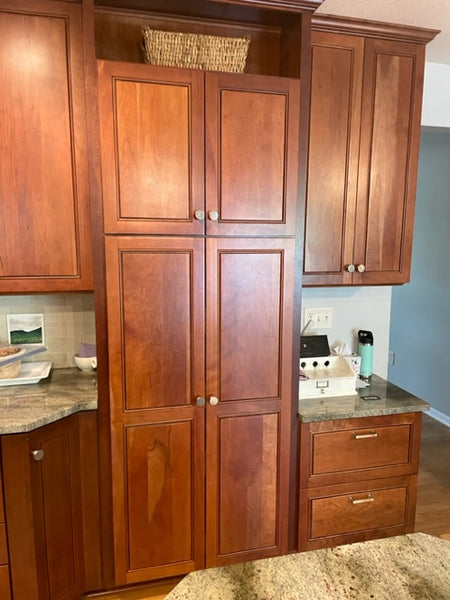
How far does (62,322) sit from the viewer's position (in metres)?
2.12

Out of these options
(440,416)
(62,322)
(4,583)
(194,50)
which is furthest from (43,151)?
(440,416)

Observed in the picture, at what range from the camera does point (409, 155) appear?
2045mm

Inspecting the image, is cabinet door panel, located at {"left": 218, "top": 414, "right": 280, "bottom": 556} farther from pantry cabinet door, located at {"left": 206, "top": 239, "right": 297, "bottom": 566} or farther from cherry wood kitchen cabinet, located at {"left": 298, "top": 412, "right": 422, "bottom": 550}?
cherry wood kitchen cabinet, located at {"left": 298, "top": 412, "right": 422, "bottom": 550}

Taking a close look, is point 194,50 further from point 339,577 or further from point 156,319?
point 339,577

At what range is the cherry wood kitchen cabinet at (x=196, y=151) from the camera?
1598 millimetres

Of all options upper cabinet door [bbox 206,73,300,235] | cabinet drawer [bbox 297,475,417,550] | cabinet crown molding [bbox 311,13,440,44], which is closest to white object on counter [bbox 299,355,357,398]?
cabinet drawer [bbox 297,475,417,550]

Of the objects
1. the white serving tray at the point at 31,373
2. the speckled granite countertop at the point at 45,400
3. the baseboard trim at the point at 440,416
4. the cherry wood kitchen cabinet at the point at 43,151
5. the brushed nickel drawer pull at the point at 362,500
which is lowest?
the baseboard trim at the point at 440,416

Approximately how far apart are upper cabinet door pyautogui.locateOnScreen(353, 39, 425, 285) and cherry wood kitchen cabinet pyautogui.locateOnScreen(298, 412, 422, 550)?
71cm

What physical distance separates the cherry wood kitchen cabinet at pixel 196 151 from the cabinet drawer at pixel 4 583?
1.31 metres

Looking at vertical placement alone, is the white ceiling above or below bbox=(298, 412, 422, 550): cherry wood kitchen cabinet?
above

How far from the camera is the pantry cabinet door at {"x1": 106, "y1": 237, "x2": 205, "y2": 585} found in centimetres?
169

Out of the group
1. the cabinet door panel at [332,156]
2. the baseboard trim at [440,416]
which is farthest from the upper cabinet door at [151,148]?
the baseboard trim at [440,416]

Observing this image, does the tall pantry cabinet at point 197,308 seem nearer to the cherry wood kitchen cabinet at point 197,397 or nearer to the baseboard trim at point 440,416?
the cherry wood kitchen cabinet at point 197,397

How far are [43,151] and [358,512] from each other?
211 cm
